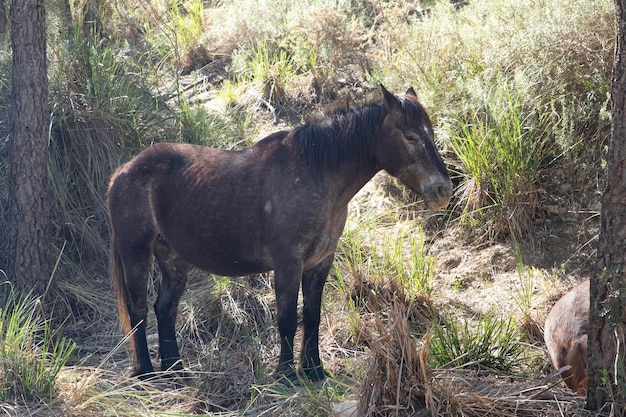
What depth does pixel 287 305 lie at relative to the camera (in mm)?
5613

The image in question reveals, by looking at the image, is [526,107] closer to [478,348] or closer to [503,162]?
[503,162]

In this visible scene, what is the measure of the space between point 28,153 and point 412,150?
348 centimetres

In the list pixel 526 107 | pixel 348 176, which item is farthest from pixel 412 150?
pixel 526 107

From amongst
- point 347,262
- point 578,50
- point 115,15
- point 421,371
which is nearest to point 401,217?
point 347,262

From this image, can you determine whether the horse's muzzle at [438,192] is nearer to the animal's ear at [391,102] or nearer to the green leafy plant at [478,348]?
the animal's ear at [391,102]

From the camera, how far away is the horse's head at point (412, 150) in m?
5.38

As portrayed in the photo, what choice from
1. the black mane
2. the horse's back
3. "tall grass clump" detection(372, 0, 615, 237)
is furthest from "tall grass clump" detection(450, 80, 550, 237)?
the horse's back

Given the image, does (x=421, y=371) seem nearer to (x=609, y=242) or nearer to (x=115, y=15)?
(x=609, y=242)

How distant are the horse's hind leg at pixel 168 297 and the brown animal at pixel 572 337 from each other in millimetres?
2854

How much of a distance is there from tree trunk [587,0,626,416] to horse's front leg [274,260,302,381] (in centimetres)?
212

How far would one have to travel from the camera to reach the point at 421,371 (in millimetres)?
4223

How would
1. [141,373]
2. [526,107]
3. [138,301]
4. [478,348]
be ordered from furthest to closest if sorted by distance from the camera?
[526,107], [138,301], [141,373], [478,348]

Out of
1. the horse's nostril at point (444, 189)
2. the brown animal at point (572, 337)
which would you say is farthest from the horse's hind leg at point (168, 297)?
the brown animal at point (572, 337)

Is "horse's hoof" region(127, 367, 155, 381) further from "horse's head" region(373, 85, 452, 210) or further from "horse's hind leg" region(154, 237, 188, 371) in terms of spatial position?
"horse's head" region(373, 85, 452, 210)
